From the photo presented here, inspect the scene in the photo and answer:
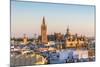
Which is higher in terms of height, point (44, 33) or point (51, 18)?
point (51, 18)

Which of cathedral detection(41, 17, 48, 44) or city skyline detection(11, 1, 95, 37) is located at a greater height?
city skyline detection(11, 1, 95, 37)

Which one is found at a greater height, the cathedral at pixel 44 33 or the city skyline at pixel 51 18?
the city skyline at pixel 51 18
